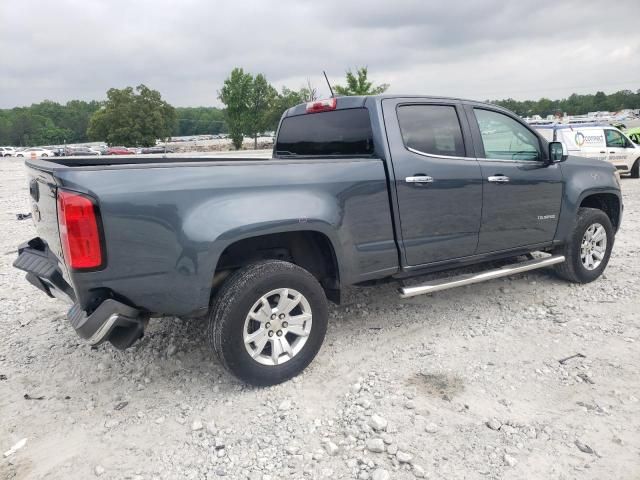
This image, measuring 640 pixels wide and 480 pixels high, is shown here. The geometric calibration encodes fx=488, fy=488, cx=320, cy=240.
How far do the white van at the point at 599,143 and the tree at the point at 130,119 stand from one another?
52171mm

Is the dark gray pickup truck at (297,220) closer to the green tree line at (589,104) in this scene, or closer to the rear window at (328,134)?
the rear window at (328,134)

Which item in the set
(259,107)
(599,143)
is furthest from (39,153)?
(599,143)

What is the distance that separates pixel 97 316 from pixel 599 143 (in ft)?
50.3

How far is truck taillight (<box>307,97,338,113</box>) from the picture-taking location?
4.07m

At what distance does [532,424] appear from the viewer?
280cm

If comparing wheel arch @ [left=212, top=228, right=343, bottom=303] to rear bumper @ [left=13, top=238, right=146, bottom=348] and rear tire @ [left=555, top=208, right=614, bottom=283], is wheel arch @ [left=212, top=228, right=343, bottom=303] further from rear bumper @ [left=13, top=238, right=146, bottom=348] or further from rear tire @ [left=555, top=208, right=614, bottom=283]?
A: rear tire @ [left=555, top=208, right=614, bottom=283]

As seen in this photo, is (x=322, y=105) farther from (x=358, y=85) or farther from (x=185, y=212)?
(x=358, y=85)

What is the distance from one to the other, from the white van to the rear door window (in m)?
11.0

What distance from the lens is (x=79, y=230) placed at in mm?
2562

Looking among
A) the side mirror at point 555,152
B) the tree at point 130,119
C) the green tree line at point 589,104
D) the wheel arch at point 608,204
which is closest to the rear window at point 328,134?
the side mirror at point 555,152

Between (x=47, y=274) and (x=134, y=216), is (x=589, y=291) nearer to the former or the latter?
(x=134, y=216)

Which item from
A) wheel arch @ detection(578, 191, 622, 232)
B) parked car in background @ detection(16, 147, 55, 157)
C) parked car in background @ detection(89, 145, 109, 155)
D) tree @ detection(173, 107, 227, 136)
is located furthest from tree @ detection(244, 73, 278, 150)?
tree @ detection(173, 107, 227, 136)

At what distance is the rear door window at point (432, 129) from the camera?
381 centimetres

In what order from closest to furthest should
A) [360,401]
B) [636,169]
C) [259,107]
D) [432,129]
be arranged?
[360,401], [432,129], [636,169], [259,107]
